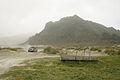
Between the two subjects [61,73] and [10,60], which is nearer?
[61,73]

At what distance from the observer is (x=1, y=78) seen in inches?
458

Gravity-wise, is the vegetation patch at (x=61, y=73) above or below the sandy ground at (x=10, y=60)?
below

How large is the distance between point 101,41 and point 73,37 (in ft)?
120

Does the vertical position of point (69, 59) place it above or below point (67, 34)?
below

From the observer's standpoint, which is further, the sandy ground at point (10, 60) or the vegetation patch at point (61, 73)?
the sandy ground at point (10, 60)

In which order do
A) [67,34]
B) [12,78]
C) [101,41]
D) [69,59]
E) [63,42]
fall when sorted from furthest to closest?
[67,34] < [63,42] < [101,41] < [69,59] < [12,78]

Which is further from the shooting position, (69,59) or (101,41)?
(101,41)

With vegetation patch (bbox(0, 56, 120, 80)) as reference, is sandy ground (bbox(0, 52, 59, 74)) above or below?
above

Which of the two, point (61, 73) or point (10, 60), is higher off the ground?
point (10, 60)

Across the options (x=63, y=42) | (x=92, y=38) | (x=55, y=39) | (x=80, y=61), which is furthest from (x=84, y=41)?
(x=80, y=61)

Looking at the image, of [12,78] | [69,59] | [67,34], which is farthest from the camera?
[67,34]

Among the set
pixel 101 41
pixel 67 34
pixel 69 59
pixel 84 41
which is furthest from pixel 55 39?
pixel 69 59

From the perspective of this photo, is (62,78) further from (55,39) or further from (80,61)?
(55,39)

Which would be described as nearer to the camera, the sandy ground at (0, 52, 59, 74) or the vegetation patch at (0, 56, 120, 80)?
the vegetation patch at (0, 56, 120, 80)
